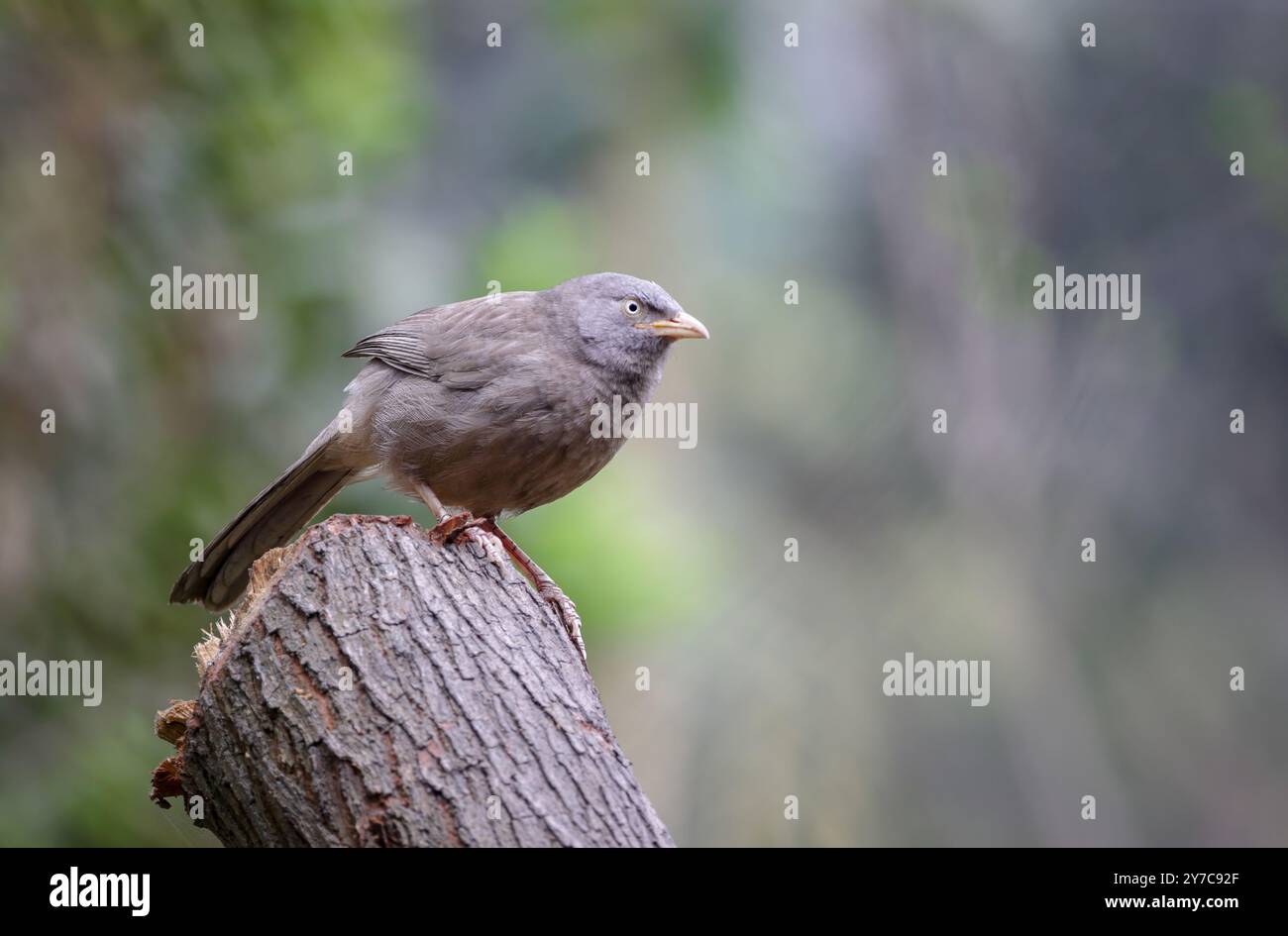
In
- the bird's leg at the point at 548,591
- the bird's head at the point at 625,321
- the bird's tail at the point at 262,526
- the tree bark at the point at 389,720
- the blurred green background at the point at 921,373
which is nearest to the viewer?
the tree bark at the point at 389,720

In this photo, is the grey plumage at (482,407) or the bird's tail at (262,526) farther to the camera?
the bird's tail at (262,526)

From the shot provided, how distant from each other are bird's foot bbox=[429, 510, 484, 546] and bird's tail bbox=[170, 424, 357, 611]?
4.11 ft

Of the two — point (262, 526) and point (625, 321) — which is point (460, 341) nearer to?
point (625, 321)

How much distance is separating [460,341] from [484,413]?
19.9 inches

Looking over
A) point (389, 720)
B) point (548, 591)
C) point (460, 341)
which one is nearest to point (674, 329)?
point (460, 341)

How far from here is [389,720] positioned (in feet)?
11.2

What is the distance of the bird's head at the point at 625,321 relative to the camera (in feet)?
17.3

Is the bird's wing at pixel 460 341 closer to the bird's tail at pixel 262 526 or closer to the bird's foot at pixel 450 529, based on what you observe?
the bird's tail at pixel 262 526

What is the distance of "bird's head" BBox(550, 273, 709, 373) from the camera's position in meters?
5.29

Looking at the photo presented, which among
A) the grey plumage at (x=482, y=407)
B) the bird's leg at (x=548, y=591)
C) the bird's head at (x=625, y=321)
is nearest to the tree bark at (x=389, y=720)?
the bird's leg at (x=548, y=591)

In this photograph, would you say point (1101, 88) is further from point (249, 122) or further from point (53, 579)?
point (53, 579)

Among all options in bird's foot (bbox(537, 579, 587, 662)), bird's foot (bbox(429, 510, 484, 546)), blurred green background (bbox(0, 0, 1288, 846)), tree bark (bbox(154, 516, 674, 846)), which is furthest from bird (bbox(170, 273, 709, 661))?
blurred green background (bbox(0, 0, 1288, 846))
